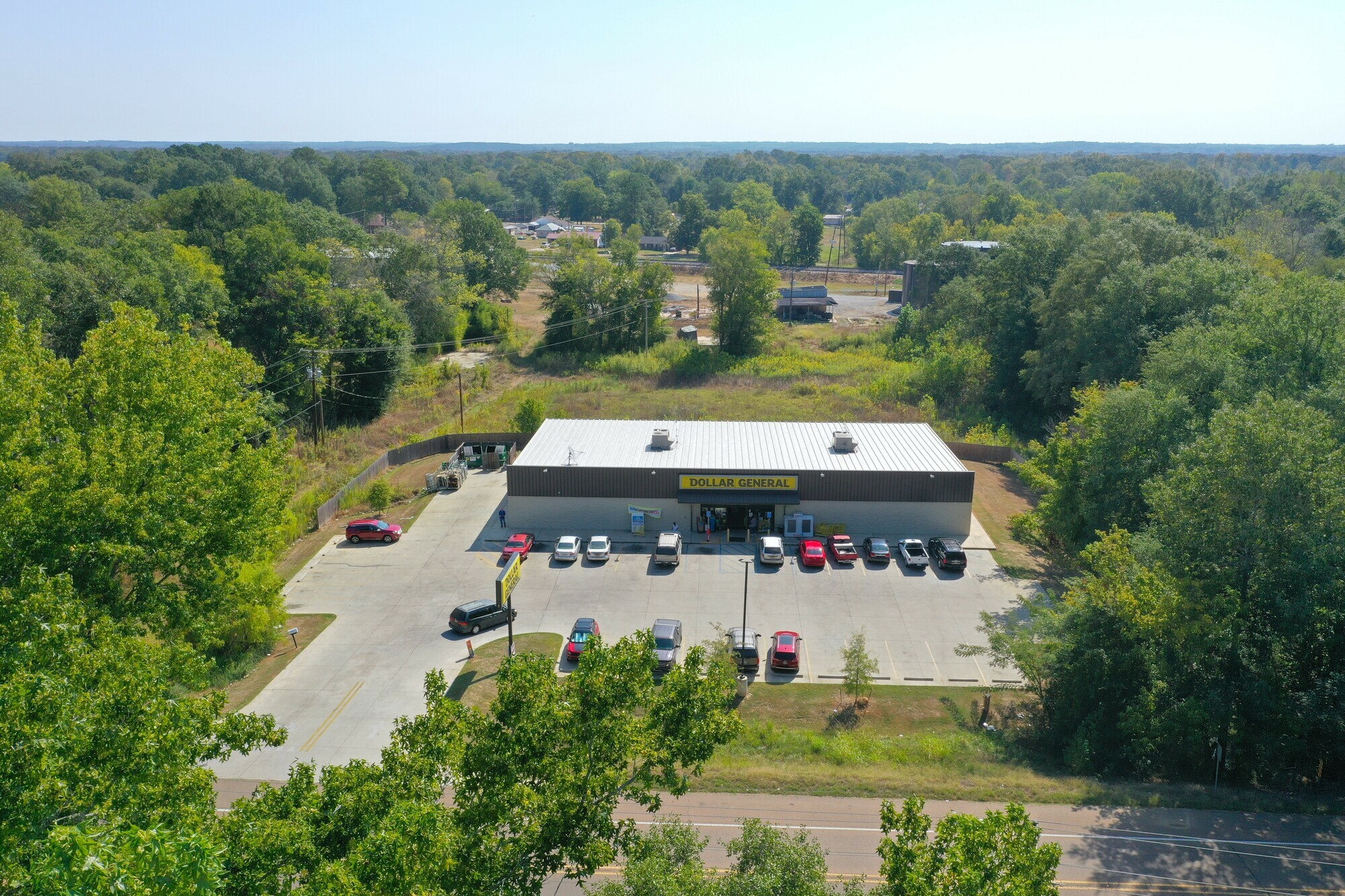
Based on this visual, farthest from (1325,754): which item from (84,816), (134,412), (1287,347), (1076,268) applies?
(1076,268)

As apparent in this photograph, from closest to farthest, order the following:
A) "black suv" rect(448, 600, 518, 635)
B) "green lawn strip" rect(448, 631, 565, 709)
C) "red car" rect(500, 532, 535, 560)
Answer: "green lawn strip" rect(448, 631, 565, 709), "black suv" rect(448, 600, 518, 635), "red car" rect(500, 532, 535, 560)

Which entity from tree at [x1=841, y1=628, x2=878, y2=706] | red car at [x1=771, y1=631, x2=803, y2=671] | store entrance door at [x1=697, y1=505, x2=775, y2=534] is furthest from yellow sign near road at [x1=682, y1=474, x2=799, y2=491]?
tree at [x1=841, y1=628, x2=878, y2=706]

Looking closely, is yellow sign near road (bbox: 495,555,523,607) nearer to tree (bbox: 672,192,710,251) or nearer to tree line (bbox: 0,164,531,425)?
tree line (bbox: 0,164,531,425)

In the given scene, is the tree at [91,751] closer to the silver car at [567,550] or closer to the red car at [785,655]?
the red car at [785,655]

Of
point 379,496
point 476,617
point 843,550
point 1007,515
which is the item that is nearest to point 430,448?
point 379,496

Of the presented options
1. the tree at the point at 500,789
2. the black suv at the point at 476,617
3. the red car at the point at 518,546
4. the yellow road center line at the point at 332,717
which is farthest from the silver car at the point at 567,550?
the tree at the point at 500,789

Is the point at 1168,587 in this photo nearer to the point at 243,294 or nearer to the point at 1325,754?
the point at 1325,754

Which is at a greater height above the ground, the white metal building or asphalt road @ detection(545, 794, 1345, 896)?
the white metal building
